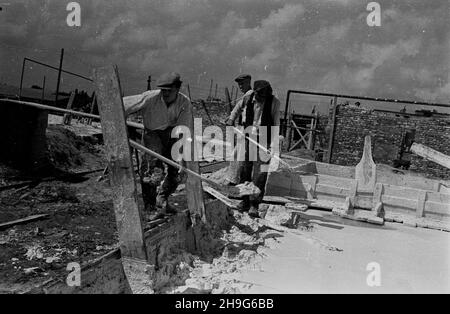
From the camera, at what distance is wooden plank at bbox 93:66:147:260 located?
3.07 meters

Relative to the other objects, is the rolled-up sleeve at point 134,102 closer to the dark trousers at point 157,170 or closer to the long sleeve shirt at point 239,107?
the dark trousers at point 157,170

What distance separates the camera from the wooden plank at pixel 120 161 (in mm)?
3070

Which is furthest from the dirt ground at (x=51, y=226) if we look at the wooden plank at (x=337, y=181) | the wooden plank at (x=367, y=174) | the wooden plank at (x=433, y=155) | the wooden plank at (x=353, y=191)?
the wooden plank at (x=433, y=155)

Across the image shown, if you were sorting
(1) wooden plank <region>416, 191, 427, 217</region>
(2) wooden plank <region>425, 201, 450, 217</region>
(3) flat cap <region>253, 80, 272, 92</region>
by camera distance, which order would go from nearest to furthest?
(3) flat cap <region>253, 80, 272, 92</region> < (2) wooden plank <region>425, 201, 450, 217</region> < (1) wooden plank <region>416, 191, 427, 217</region>

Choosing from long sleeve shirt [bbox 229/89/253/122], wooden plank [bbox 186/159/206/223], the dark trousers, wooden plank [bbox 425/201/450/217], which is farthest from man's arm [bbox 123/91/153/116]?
wooden plank [bbox 425/201/450/217]

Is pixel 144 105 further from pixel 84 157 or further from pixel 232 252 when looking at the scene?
pixel 84 157

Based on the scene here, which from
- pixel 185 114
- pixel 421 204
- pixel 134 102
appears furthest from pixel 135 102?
pixel 421 204

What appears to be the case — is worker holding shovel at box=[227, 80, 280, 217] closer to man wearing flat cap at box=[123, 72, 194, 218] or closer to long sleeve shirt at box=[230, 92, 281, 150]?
long sleeve shirt at box=[230, 92, 281, 150]

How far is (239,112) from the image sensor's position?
21.1 feet

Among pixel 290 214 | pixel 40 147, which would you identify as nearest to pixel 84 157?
pixel 40 147

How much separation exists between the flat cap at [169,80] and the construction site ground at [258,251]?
5.59 ft

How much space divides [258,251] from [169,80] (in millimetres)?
2101

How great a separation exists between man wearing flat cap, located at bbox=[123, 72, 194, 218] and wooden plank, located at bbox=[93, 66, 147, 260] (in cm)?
147

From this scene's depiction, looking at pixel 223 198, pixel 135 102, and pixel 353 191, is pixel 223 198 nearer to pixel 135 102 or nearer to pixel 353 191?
pixel 135 102
